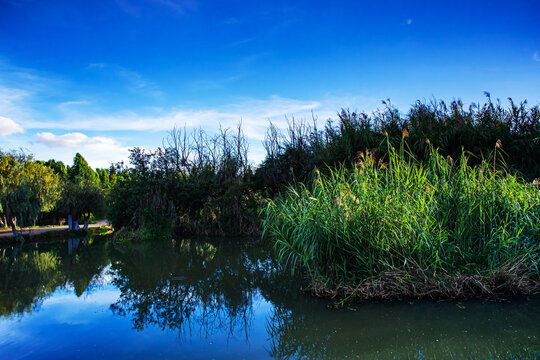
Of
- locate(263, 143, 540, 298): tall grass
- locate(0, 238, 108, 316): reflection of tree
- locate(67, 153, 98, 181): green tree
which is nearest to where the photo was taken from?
locate(263, 143, 540, 298): tall grass

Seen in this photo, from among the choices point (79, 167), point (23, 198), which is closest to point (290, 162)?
point (23, 198)

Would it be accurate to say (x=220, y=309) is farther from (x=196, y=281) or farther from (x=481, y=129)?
(x=481, y=129)

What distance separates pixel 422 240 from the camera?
14.5ft

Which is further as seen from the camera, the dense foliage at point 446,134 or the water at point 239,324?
the dense foliage at point 446,134

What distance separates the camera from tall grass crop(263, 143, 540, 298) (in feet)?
14.6

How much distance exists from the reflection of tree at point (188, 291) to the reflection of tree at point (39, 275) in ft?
2.34

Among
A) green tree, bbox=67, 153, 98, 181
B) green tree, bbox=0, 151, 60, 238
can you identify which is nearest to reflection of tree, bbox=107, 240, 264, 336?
green tree, bbox=0, 151, 60, 238

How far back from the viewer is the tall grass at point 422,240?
14.6 feet

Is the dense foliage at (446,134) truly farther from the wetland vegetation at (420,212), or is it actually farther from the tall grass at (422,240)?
the tall grass at (422,240)

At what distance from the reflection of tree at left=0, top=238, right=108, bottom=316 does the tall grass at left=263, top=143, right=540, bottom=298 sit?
4.80 meters

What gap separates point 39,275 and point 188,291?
15.2 ft

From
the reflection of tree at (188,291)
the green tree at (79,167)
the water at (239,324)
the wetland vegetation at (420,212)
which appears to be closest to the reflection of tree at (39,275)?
the water at (239,324)

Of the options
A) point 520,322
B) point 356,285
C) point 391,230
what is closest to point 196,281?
point 356,285

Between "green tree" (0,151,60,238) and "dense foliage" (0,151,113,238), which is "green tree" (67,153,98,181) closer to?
"dense foliage" (0,151,113,238)
